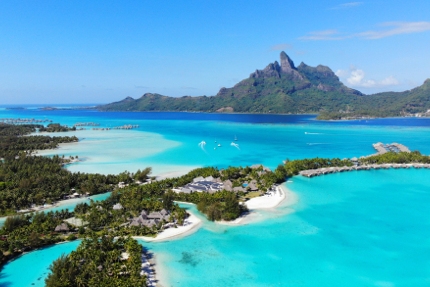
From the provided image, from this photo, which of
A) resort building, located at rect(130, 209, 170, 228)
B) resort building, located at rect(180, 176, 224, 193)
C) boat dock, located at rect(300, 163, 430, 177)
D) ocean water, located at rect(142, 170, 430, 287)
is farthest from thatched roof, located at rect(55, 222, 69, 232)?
boat dock, located at rect(300, 163, 430, 177)

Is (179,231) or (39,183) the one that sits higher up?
(39,183)

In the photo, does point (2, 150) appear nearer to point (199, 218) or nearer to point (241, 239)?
point (199, 218)

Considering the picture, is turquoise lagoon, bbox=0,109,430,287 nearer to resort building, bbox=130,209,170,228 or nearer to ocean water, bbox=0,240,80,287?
ocean water, bbox=0,240,80,287

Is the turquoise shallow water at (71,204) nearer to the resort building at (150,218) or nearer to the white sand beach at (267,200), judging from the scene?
the resort building at (150,218)

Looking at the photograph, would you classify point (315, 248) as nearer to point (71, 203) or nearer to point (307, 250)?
point (307, 250)

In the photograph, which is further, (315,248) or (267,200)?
(267,200)

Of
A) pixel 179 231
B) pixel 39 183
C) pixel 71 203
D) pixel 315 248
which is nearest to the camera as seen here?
pixel 315 248

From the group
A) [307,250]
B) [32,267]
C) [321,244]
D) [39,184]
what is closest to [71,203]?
[39,184]

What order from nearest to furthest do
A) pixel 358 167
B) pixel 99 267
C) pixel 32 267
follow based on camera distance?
pixel 99 267
pixel 32 267
pixel 358 167

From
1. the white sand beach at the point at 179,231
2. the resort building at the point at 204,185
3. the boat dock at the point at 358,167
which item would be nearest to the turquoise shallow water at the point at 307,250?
the white sand beach at the point at 179,231
